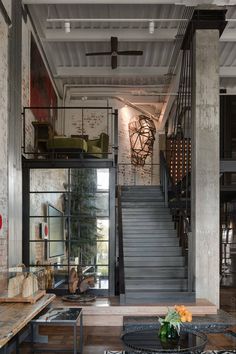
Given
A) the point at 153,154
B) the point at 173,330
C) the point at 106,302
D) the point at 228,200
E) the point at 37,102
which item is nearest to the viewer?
the point at 173,330

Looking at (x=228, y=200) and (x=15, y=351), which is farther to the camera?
(x=228, y=200)

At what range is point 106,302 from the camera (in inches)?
322

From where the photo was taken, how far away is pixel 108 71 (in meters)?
13.3

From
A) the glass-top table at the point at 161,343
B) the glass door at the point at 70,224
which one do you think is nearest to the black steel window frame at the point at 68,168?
the glass door at the point at 70,224

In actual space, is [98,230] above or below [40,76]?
below

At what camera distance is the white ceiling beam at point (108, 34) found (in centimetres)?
1074

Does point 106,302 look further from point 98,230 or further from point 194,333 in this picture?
point 194,333

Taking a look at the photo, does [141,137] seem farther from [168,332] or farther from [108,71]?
[168,332]

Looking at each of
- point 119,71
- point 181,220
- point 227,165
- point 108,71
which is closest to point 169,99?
point 119,71

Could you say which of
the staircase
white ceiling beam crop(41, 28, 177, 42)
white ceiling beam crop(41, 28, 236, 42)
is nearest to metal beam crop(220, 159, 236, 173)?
the staircase

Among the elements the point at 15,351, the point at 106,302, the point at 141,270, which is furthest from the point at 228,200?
the point at 15,351

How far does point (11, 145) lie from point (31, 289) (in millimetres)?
2626

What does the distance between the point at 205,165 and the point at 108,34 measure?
3.99 meters

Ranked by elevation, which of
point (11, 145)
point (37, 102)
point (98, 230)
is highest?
point (37, 102)
